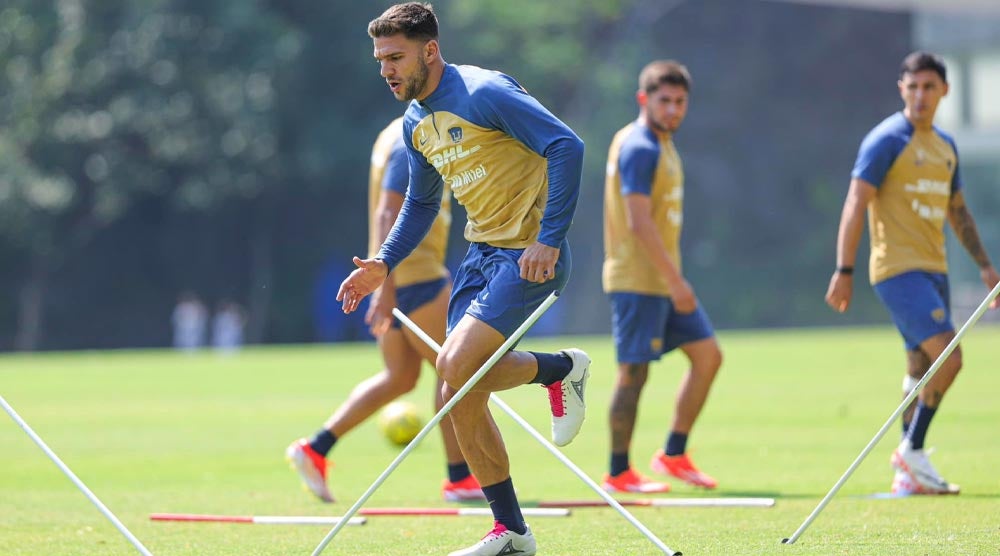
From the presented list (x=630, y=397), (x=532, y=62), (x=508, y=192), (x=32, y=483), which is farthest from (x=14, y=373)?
(x=532, y=62)

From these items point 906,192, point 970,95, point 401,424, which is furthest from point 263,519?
point 970,95

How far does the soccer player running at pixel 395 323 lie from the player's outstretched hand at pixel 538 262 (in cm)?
290

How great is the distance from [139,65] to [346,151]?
7.30 metres

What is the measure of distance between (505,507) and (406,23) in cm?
218

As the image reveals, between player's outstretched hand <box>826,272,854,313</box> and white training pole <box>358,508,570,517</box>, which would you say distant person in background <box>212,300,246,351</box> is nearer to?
white training pole <box>358,508,570,517</box>

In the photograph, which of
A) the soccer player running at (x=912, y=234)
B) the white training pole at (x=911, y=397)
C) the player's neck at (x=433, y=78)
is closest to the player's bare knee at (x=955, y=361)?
the soccer player running at (x=912, y=234)

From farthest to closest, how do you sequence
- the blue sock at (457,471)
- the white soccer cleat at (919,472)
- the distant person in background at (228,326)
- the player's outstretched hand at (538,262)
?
1. the distant person in background at (228,326)
2. the blue sock at (457,471)
3. the white soccer cleat at (919,472)
4. the player's outstretched hand at (538,262)

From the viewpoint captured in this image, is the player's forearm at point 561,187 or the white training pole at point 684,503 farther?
the white training pole at point 684,503

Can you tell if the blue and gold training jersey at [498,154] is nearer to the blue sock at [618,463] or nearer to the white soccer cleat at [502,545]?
the white soccer cleat at [502,545]

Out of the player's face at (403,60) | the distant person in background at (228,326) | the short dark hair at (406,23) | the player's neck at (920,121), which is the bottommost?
the distant person in background at (228,326)

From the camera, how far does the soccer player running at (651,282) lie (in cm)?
987

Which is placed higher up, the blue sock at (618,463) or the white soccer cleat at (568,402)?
the white soccer cleat at (568,402)

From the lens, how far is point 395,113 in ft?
172

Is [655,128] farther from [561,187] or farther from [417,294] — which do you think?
[561,187]
